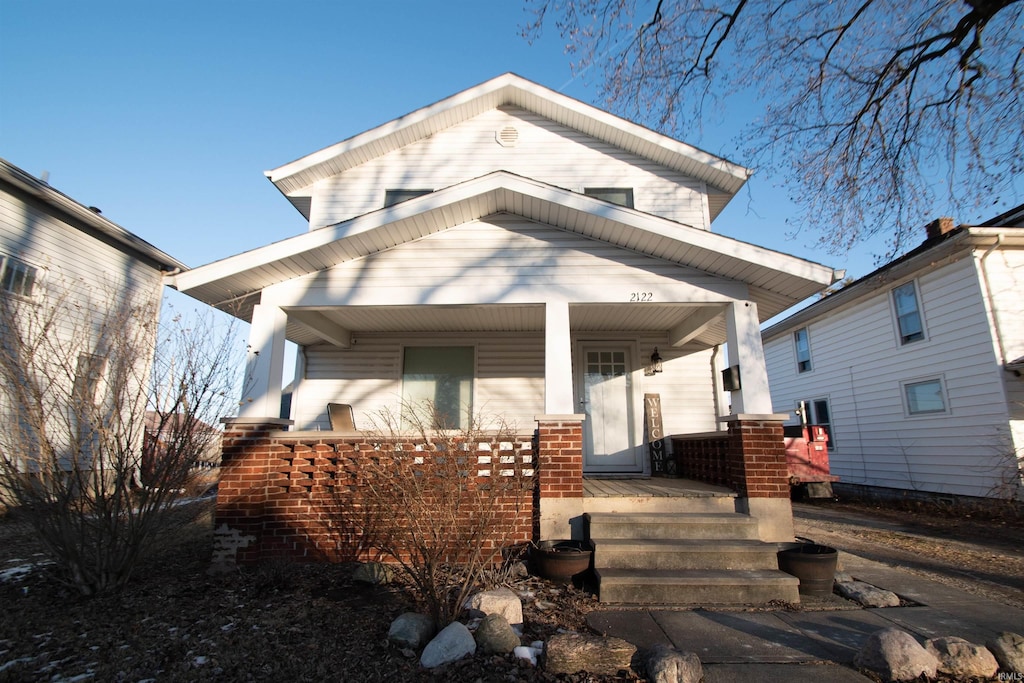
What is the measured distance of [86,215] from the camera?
9.11m

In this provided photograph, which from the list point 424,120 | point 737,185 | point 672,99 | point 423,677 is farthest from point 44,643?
point 737,185

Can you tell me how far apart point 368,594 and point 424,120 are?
6863mm

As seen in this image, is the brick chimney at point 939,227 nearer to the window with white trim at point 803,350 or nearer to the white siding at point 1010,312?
the white siding at point 1010,312

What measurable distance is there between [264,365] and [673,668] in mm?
4960

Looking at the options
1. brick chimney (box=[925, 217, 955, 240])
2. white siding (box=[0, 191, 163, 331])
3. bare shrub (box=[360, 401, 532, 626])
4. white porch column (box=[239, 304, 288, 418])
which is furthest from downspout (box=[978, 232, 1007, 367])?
white siding (box=[0, 191, 163, 331])

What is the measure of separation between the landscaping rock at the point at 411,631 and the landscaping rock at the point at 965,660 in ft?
10.1

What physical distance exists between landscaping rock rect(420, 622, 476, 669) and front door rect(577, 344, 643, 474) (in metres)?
4.89

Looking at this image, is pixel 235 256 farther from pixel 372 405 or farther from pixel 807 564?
pixel 807 564

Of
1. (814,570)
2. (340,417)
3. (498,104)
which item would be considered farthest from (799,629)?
(498,104)

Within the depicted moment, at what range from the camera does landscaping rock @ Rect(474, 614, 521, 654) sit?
3098mm

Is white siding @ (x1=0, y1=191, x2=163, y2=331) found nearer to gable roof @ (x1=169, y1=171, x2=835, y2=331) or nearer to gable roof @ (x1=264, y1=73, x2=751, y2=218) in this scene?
gable roof @ (x1=169, y1=171, x2=835, y2=331)

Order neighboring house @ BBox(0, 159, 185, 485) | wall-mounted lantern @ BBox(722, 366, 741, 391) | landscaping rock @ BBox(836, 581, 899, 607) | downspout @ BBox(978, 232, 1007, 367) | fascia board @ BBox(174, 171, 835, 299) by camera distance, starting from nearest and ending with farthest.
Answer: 1. landscaping rock @ BBox(836, 581, 899, 607)
2. fascia board @ BBox(174, 171, 835, 299)
3. wall-mounted lantern @ BBox(722, 366, 741, 391)
4. neighboring house @ BBox(0, 159, 185, 485)
5. downspout @ BBox(978, 232, 1007, 367)

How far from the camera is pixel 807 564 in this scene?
4340 millimetres

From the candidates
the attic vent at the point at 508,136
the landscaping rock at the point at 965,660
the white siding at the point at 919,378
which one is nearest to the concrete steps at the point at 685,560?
the landscaping rock at the point at 965,660
